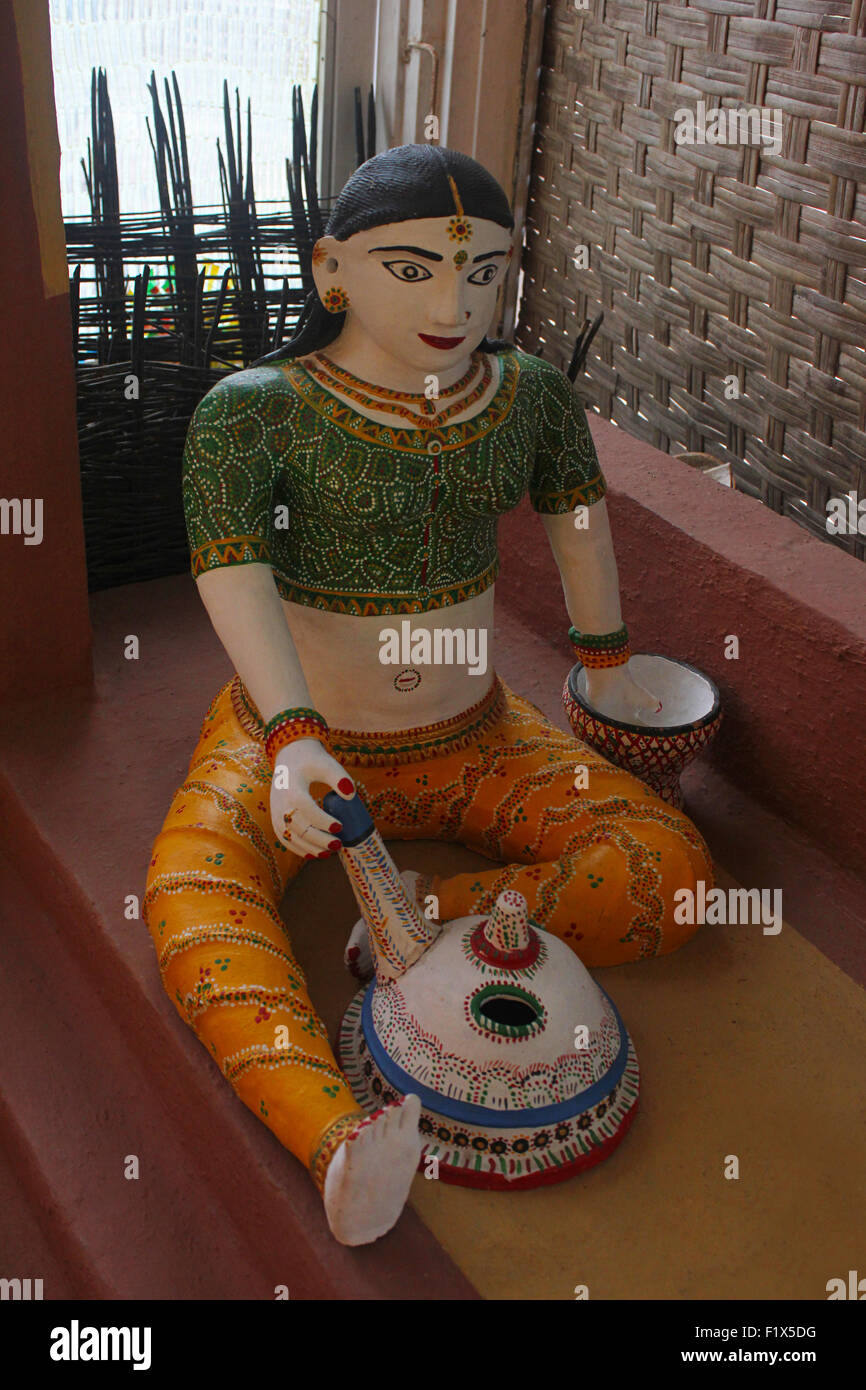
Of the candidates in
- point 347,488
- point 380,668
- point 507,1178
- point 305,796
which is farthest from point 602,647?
point 507,1178

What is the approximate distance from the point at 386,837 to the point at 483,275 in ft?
2.62

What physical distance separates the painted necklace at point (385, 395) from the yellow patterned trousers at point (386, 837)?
1.43 ft

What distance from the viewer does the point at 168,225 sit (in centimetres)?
251

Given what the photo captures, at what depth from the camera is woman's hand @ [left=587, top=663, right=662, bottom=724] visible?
205 cm

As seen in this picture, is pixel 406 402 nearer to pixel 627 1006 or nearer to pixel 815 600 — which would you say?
pixel 815 600

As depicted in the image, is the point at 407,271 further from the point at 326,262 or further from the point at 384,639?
the point at 384,639

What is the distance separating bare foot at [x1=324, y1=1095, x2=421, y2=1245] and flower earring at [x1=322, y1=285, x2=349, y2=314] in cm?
96

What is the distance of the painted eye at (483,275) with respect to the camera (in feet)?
5.50

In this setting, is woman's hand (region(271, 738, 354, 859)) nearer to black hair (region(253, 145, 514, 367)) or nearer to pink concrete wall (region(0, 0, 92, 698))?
black hair (region(253, 145, 514, 367))

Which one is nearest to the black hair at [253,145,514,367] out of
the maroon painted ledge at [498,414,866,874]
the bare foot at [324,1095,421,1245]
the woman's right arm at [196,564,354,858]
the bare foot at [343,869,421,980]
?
the woman's right arm at [196,564,354,858]

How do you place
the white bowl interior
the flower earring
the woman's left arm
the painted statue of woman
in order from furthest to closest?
the white bowl interior
the woman's left arm
the flower earring
the painted statue of woman

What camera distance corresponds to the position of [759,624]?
2131 millimetres
